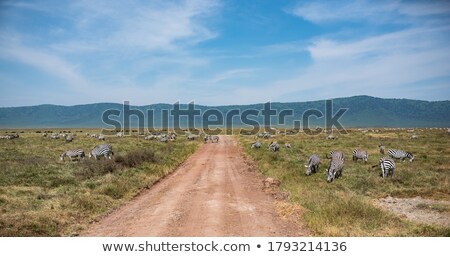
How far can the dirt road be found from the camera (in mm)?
11570

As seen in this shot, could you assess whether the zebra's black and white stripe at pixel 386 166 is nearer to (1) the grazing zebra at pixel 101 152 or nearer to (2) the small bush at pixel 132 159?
(2) the small bush at pixel 132 159

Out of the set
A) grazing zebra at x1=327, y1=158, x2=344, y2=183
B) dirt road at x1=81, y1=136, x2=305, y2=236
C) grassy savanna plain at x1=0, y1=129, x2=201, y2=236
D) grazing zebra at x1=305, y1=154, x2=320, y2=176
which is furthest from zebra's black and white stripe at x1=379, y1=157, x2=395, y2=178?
grassy savanna plain at x1=0, y1=129, x2=201, y2=236

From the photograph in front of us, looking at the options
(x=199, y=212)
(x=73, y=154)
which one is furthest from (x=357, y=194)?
(x=73, y=154)

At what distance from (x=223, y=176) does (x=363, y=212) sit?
36.6 feet

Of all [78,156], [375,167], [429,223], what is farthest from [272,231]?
[78,156]

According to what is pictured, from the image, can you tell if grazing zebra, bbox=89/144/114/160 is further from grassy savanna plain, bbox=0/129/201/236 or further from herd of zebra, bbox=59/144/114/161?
grassy savanna plain, bbox=0/129/201/236

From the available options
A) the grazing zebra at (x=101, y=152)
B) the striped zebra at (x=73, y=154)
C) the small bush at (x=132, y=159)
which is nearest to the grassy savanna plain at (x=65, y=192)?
the small bush at (x=132, y=159)

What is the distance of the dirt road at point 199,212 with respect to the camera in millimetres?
11570

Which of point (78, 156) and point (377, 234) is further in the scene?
point (78, 156)

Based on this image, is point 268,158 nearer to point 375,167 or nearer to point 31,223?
point 375,167

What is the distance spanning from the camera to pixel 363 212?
12812 millimetres

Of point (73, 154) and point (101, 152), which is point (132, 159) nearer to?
point (101, 152)

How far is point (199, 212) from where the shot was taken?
1371 cm
